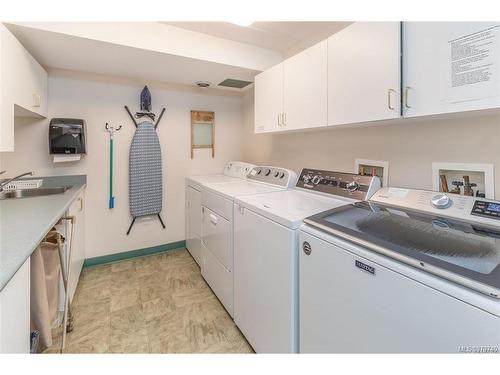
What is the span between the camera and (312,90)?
1.76 metres

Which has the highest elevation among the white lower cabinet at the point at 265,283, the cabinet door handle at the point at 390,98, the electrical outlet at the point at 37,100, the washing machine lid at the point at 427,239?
the electrical outlet at the point at 37,100

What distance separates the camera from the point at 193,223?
2809mm

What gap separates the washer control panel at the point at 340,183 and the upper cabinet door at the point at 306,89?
1.31 ft

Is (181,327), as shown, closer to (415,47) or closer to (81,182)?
(81,182)

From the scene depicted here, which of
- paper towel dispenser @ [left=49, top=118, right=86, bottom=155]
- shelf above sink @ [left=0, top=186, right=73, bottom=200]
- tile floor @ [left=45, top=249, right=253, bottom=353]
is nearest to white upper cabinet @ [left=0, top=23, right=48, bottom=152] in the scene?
paper towel dispenser @ [left=49, top=118, right=86, bottom=155]

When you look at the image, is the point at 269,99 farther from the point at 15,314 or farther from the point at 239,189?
the point at 15,314

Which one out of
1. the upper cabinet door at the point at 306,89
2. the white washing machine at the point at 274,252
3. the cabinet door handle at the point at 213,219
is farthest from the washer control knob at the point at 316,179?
the cabinet door handle at the point at 213,219

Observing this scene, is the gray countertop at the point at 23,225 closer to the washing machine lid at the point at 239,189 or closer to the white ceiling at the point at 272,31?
the washing machine lid at the point at 239,189

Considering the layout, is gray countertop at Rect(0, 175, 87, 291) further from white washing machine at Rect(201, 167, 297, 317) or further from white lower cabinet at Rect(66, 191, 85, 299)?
white washing machine at Rect(201, 167, 297, 317)

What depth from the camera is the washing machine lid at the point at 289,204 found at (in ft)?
4.28

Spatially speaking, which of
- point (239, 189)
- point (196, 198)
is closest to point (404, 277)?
point (239, 189)

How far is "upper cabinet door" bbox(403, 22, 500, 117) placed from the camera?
3.14ft
